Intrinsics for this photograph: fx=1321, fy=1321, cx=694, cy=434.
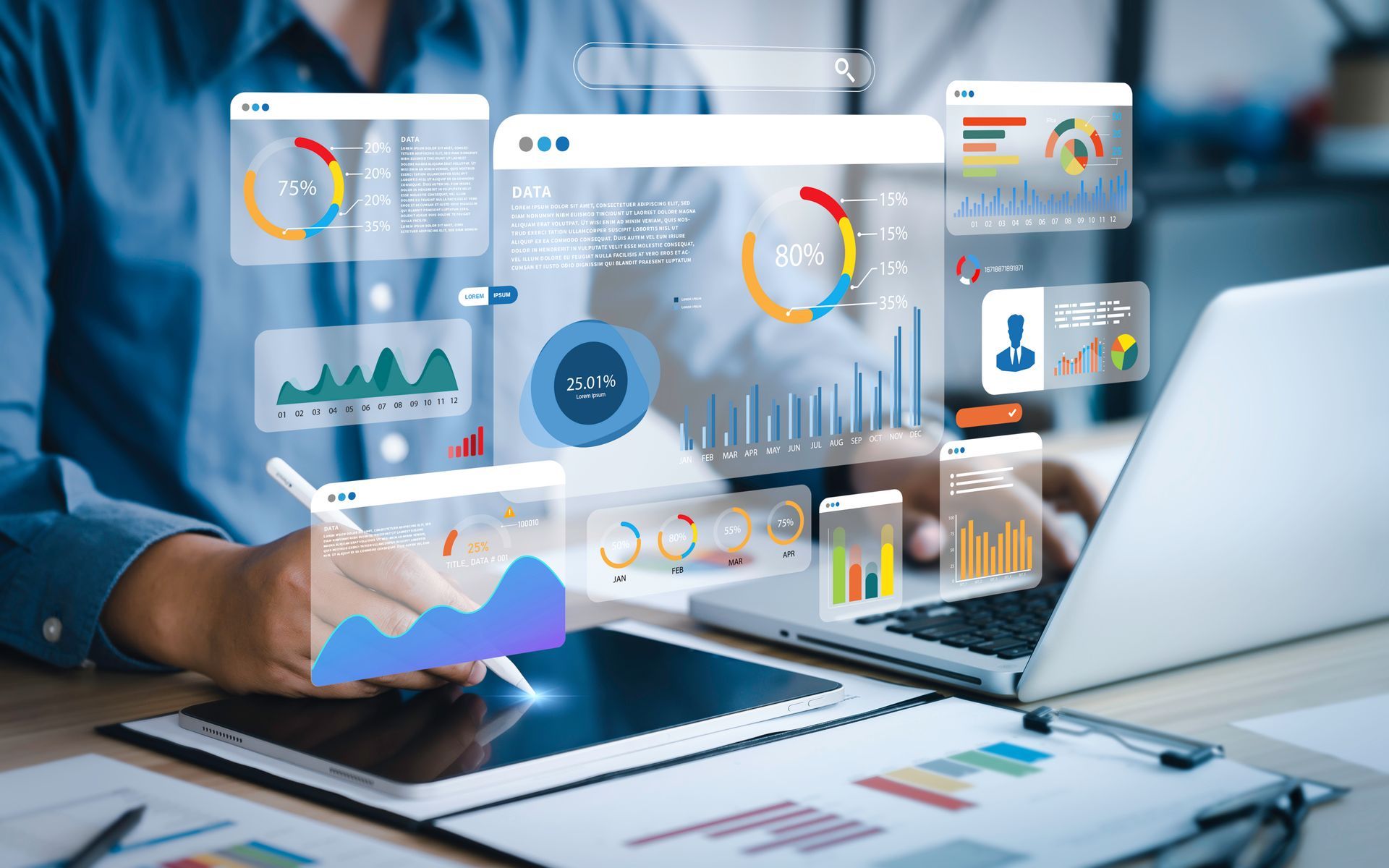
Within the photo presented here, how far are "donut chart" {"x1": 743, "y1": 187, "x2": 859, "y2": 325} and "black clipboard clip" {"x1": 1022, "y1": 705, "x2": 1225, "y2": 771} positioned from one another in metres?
0.25

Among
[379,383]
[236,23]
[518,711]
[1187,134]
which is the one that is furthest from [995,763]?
[1187,134]

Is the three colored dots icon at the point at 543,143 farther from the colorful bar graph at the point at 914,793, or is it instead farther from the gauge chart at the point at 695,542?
the colorful bar graph at the point at 914,793

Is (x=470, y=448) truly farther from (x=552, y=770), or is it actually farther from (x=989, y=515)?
(x=989, y=515)

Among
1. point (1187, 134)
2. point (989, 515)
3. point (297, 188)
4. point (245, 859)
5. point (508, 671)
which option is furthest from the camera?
point (1187, 134)

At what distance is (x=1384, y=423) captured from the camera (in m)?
0.86

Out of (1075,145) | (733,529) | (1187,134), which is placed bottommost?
(733,529)

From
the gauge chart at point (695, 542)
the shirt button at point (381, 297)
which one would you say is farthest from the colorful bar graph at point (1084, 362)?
the shirt button at point (381, 297)

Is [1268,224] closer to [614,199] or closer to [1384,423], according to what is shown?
[1384,423]

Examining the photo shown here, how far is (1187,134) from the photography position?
12.1ft

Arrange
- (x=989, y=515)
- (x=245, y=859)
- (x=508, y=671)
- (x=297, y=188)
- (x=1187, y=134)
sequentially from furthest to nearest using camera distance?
(x=1187, y=134) → (x=989, y=515) → (x=508, y=671) → (x=297, y=188) → (x=245, y=859)

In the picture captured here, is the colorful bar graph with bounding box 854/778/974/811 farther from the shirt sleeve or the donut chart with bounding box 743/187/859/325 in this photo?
the shirt sleeve

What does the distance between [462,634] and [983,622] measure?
0.34m

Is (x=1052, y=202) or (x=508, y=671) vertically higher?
(x=1052, y=202)

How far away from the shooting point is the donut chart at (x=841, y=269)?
2.43 ft
